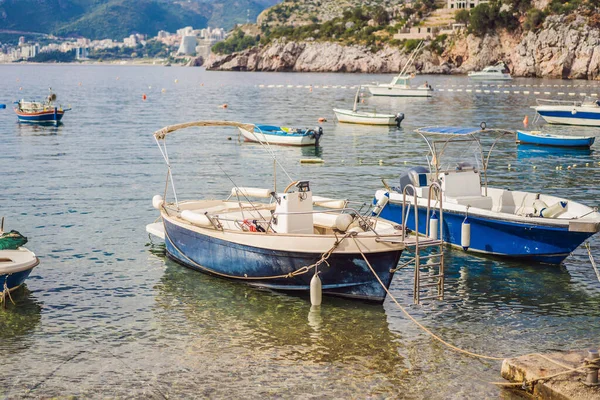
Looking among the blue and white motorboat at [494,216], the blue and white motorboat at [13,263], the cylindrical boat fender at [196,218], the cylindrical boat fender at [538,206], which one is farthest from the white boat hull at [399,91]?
the blue and white motorboat at [13,263]

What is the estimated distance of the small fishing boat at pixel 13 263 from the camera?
1698cm

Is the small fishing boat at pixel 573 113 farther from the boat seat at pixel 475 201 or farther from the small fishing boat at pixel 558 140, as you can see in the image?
the boat seat at pixel 475 201

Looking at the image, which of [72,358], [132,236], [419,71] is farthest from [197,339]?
[419,71]

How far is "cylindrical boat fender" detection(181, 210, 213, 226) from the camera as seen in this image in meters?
18.8

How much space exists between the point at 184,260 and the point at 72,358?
19.4ft

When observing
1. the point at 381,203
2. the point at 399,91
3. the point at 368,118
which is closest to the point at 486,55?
the point at 399,91

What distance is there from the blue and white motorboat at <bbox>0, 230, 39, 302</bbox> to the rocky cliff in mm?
124089

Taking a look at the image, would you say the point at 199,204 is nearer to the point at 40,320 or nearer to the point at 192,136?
the point at 40,320

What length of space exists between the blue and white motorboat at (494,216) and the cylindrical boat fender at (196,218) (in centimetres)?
464

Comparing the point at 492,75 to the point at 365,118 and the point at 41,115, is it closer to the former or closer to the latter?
the point at 365,118

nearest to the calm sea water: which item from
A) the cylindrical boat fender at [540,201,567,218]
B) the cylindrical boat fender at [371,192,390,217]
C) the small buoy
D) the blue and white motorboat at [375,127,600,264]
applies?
the blue and white motorboat at [375,127,600,264]

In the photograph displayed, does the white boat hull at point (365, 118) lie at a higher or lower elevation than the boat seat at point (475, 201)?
higher

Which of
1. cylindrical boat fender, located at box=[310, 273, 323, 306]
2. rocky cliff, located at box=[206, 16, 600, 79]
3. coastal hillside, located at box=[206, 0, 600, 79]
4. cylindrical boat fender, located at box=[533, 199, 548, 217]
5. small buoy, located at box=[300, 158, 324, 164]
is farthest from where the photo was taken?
coastal hillside, located at box=[206, 0, 600, 79]

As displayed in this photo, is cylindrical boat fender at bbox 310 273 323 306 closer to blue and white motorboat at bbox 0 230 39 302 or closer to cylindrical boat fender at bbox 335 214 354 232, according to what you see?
cylindrical boat fender at bbox 335 214 354 232
